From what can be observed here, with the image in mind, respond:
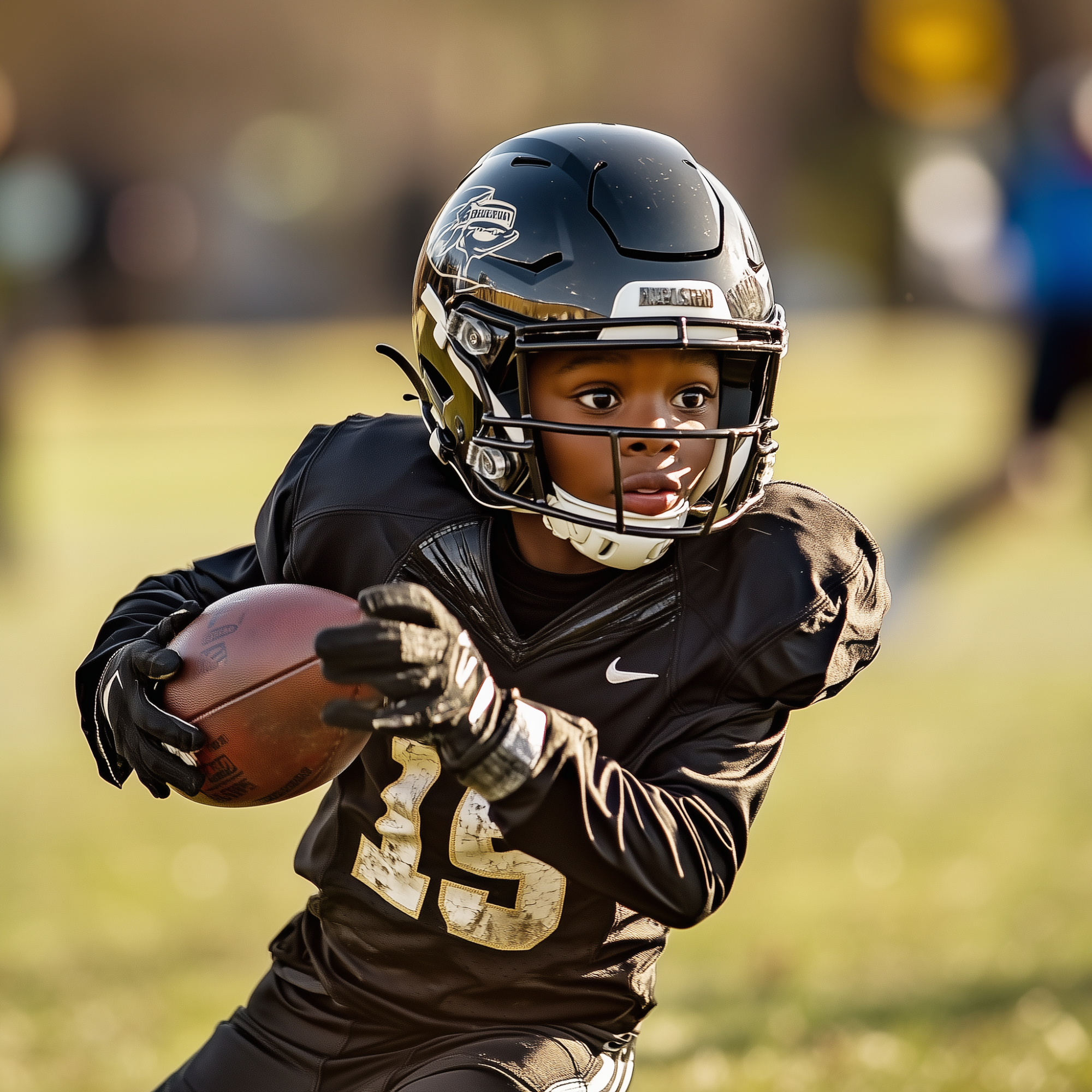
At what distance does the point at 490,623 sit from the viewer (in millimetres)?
2447

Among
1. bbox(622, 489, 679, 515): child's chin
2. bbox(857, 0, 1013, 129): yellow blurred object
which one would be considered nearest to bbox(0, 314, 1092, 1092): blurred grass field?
bbox(622, 489, 679, 515): child's chin

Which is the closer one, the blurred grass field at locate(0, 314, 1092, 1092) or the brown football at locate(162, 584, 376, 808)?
the brown football at locate(162, 584, 376, 808)

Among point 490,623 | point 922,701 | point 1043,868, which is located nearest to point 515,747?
point 490,623

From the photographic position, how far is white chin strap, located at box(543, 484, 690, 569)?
234 cm

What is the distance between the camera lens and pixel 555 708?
240 cm

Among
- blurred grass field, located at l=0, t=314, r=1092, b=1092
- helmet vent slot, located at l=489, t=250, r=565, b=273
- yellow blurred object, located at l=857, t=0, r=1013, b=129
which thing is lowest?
yellow blurred object, located at l=857, t=0, r=1013, b=129

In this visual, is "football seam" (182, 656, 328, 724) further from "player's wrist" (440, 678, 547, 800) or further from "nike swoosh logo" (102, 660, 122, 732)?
"player's wrist" (440, 678, 547, 800)

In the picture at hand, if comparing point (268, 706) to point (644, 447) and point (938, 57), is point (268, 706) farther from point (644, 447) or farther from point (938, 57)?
point (938, 57)

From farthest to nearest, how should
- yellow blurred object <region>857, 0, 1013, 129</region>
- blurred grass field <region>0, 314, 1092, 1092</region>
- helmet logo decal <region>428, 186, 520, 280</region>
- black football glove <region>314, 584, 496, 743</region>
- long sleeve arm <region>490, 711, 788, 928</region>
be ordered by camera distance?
yellow blurred object <region>857, 0, 1013, 129</region> → blurred grass field <region>0, 314, 1092, 1092</region> → helmet logo decal <region>428, 186, 520, 280</region> → long sleeve arm <region>490, 711, 788, 928</region> → black football glove <region>314, 584, 496, 743</region>

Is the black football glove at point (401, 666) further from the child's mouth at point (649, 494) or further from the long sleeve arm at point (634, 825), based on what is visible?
the child's mouth at point (649, 494)

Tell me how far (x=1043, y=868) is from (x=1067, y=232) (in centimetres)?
554

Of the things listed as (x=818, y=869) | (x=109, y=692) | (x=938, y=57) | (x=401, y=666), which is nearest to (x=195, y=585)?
(x=109, y=692)

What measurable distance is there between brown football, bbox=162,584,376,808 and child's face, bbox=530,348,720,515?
41 cm

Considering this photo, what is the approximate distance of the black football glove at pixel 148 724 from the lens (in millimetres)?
2359
